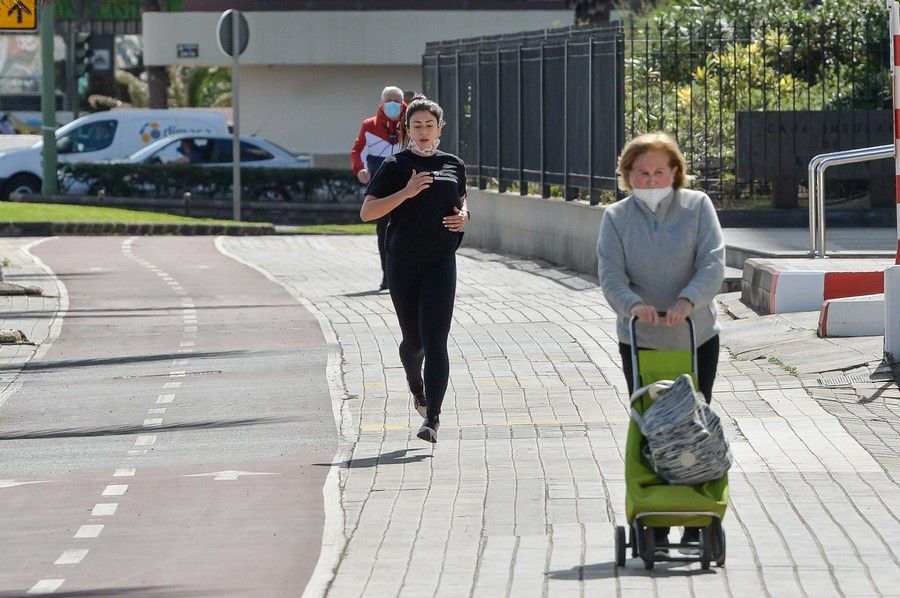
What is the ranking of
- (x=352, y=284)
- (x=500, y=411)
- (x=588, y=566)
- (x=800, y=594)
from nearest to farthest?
(x=800, y=594)
(x=588, y=566)
(x=500, y=411)
(x=352, y=284)

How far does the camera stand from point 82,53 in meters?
38.2

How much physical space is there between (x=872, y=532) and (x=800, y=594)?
1.03 m

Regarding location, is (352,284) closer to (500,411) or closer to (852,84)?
(852,84)

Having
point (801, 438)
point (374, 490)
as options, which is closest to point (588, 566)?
point (374, 490)

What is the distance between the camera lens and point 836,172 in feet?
60.7

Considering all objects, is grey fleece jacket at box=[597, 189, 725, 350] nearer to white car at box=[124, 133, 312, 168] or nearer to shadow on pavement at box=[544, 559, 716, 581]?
shadow on pavement at box=[544, 559, 716, 581]

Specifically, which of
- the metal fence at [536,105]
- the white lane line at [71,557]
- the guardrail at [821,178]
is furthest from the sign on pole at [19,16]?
the white lane line at [71,557]

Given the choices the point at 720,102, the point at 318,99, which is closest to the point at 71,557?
the point at 720,102

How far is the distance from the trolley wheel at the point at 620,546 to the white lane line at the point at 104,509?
231 centimetres

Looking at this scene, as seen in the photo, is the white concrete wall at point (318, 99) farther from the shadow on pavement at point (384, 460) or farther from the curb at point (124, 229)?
the shadow on pavement at point (384, 460)

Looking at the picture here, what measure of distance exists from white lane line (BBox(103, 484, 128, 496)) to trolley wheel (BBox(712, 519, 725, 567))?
2922 millimetres

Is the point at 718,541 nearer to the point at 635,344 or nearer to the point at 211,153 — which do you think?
the point at 635,344

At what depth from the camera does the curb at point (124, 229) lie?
1059 inches

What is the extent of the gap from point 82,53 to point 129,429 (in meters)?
29.5
